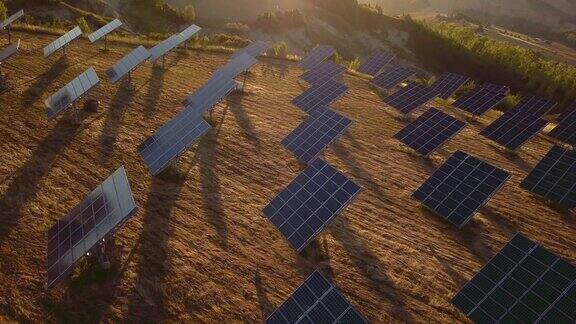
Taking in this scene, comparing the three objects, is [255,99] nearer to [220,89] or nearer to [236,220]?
[220,89]

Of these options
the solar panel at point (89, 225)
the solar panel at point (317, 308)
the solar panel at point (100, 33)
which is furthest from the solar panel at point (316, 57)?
the solar panel at point (317, 308)

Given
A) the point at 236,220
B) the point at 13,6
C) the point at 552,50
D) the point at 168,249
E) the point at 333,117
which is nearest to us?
the point at 168,249

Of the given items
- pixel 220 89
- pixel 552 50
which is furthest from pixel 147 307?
pixel 552 50

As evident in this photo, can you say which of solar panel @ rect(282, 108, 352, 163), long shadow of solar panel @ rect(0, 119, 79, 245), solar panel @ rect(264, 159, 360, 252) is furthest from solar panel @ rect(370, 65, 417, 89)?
long shadow of solar panel @ rect(0, 119, 79, 245)

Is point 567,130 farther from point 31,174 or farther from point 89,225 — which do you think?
point 31,174

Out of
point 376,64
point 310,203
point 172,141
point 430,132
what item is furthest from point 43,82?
point 376,64

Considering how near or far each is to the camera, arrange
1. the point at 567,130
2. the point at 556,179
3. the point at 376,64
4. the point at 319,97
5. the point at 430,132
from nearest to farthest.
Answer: the point at 556,179, the point at 430,132, the point at 567,130, the point at 319,97, the point at 376,64

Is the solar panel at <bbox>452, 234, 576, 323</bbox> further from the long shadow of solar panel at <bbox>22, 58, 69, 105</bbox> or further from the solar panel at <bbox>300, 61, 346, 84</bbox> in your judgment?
the long shadow of solar panel at <bbox>22, 58, 69, 105</bbox>
